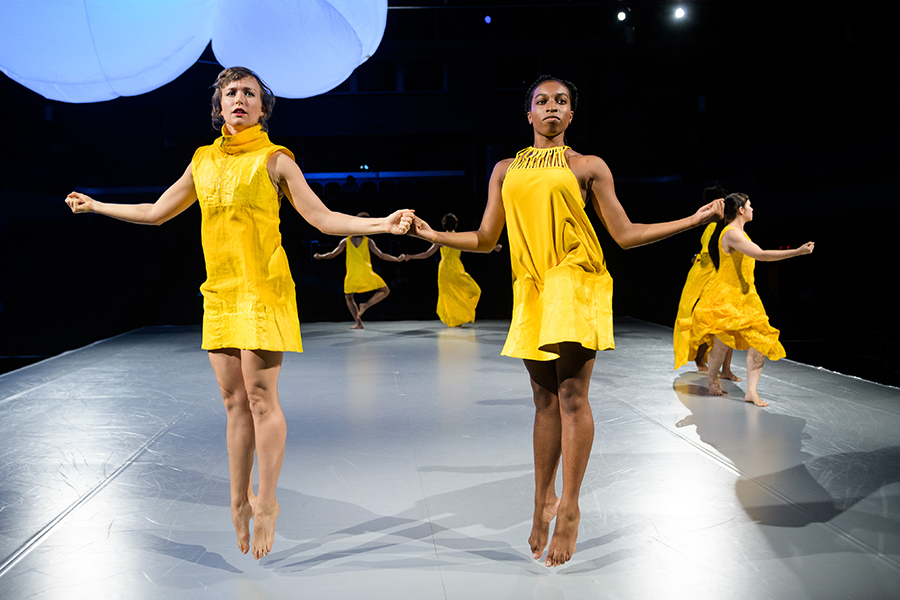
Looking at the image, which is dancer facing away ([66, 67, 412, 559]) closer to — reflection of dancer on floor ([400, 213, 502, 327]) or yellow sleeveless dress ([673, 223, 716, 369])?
yellow sleeveless dress ([673, 223, 716, 369])

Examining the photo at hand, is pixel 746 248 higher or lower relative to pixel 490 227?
lower

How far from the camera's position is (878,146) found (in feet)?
28.6

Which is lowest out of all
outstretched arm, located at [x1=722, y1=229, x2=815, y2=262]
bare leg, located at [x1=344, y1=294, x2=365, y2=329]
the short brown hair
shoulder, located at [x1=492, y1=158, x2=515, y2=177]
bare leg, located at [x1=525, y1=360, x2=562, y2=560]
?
bare leg, located at [x1=344, y1=294, x2=365, y2=329]

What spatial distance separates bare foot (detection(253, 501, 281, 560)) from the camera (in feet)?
7.41

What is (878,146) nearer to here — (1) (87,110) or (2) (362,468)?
(2) (362,468)

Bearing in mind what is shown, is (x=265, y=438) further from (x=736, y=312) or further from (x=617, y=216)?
(x=736, y=312)

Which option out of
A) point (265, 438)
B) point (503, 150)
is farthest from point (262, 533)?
point (503, 150)

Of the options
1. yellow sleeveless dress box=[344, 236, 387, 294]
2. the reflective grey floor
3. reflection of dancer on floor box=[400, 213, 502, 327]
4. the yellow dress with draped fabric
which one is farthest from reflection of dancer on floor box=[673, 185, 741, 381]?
yellow sleeveless dress box=[344, 236, 387, 294]

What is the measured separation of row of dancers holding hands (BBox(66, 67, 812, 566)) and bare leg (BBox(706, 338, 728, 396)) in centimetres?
299

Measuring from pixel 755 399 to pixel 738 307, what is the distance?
2.07ft

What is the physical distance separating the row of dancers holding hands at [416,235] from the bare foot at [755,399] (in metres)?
2.82

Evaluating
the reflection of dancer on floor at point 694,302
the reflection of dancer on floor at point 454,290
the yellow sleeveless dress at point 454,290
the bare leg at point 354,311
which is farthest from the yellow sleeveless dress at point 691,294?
the bare leg at point 354,311

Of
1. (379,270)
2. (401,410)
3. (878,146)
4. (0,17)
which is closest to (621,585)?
(401,410)

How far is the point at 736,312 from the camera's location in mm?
4656
